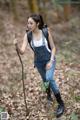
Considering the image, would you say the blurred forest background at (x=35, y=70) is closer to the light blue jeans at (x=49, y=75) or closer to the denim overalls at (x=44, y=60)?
the light blue jeans at (x=49, y=75)

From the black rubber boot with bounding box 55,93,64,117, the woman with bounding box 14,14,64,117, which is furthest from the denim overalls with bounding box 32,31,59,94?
the black rubber boot with bounding box 55,93,64,117

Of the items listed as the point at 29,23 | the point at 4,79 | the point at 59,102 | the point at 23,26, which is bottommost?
the point at 23,26

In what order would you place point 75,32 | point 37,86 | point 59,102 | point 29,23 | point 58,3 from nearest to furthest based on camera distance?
point 29,23
point 59,102
point 37,86
point 75,32
point 58,3

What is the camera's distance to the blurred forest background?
9273mm

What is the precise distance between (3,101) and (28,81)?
183 centimetres

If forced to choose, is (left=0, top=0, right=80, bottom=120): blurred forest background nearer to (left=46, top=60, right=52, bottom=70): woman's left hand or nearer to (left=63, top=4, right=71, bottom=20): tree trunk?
(left=63, top=4, right=71, bottom=20): tree trunk

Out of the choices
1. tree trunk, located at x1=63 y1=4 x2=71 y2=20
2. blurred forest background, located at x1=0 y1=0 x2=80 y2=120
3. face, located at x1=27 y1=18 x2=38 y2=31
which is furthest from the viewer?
tree trunk, located at x1=63 y1=4 x2=71 y2=20

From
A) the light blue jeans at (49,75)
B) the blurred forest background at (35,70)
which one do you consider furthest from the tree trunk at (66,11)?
the light blue jeans at (49,75)

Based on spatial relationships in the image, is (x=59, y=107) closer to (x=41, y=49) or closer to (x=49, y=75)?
(x=49, y=75)

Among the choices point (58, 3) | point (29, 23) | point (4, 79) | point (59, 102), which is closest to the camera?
point (29, 23)

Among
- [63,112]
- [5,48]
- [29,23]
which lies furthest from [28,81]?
[5,48]

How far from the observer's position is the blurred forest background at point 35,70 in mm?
9273

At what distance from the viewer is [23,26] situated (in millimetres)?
20422

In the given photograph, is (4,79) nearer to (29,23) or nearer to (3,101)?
(3,101)
